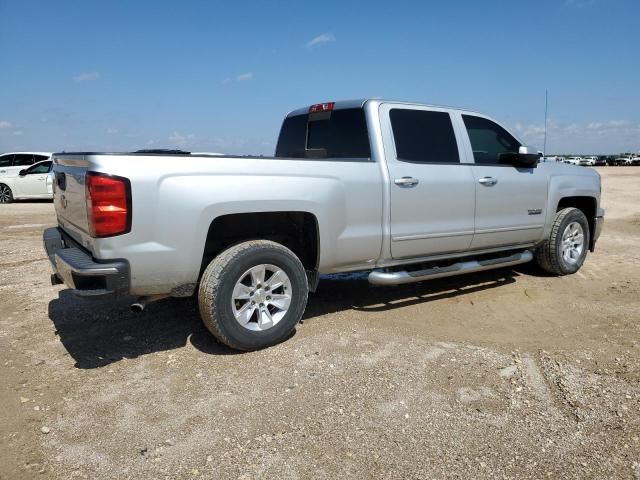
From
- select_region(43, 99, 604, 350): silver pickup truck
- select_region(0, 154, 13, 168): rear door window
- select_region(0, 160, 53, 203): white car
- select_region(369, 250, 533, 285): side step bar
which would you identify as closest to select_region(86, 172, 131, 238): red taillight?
select_region(43, 99, 604, 350): silver pickup truck

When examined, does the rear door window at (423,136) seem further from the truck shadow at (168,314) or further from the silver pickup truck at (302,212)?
the truck shadow at (168,314)

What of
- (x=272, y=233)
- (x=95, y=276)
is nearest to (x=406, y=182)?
(x=272, y=233)

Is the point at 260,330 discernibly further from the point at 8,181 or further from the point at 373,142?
the point at 8,181

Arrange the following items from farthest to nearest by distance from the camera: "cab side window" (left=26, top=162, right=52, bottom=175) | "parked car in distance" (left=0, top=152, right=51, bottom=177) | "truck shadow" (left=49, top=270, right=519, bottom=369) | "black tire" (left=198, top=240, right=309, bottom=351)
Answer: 1. "parked car in distance" (left=0, top=152, right=51, bottom=177)
2. "cab side window" (left=26, top=162, right=52, bottom=175)
3. "truck shadow" (left=49, top=270, right=519, bottom=369)
4. "black tire" (left=198, top=240, right=309, bottom=351)

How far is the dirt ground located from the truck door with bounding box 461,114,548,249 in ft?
2.35

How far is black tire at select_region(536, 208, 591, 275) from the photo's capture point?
242 inches

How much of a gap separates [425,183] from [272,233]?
1472mm

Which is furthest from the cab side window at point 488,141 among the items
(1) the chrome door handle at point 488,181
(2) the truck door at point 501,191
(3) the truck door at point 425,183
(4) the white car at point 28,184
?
(4) the white car at point 28,184

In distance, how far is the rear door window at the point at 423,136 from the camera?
15.6 ft

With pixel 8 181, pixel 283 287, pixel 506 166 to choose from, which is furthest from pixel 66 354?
pixel 8 181

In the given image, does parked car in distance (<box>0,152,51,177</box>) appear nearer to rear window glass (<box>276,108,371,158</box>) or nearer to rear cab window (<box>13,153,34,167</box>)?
rear cab window (<box>13,153,34,167</box>)

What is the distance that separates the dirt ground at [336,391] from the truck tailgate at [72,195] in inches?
37.1

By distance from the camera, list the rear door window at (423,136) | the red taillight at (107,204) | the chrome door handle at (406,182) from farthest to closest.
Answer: the rear door window at (423,136), the chrome door handle at (406,182), the red taillight at (107,204)

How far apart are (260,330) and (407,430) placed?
4.80ft
